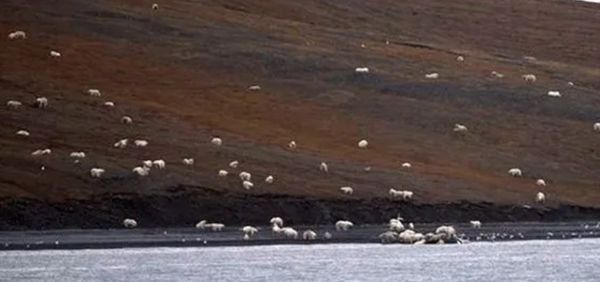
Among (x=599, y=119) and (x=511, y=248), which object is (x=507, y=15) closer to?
(x=599, y=119)

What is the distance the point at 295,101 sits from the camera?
7662 centimetres

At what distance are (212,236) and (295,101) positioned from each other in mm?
24354

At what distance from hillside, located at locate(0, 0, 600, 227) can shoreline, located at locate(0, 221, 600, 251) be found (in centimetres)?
222

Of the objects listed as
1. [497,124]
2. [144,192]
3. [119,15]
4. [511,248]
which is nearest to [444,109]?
[497,124]

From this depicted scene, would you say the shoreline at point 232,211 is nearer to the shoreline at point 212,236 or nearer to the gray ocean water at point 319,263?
the shoreline at point 212,236

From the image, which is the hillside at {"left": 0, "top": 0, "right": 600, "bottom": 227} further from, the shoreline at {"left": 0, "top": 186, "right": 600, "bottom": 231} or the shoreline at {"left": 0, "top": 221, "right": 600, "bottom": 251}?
the shoreline at {"left": 0, "top": 221, "right": 600, "bottom": 251}

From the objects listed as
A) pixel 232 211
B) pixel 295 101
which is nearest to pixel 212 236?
pixel 232 211

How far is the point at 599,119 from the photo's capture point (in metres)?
78.3

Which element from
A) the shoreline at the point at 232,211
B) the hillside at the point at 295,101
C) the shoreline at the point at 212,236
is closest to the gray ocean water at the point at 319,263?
the shoreline at the point at 212,236

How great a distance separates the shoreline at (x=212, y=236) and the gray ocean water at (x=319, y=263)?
4.62 ft

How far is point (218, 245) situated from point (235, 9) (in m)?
43.5

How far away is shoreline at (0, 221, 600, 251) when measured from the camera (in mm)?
49438

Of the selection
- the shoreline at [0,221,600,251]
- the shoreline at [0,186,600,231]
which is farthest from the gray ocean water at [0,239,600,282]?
the shoreline at [0,186,600,231]

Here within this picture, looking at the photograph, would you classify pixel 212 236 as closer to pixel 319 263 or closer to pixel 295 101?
pixel 319 263
